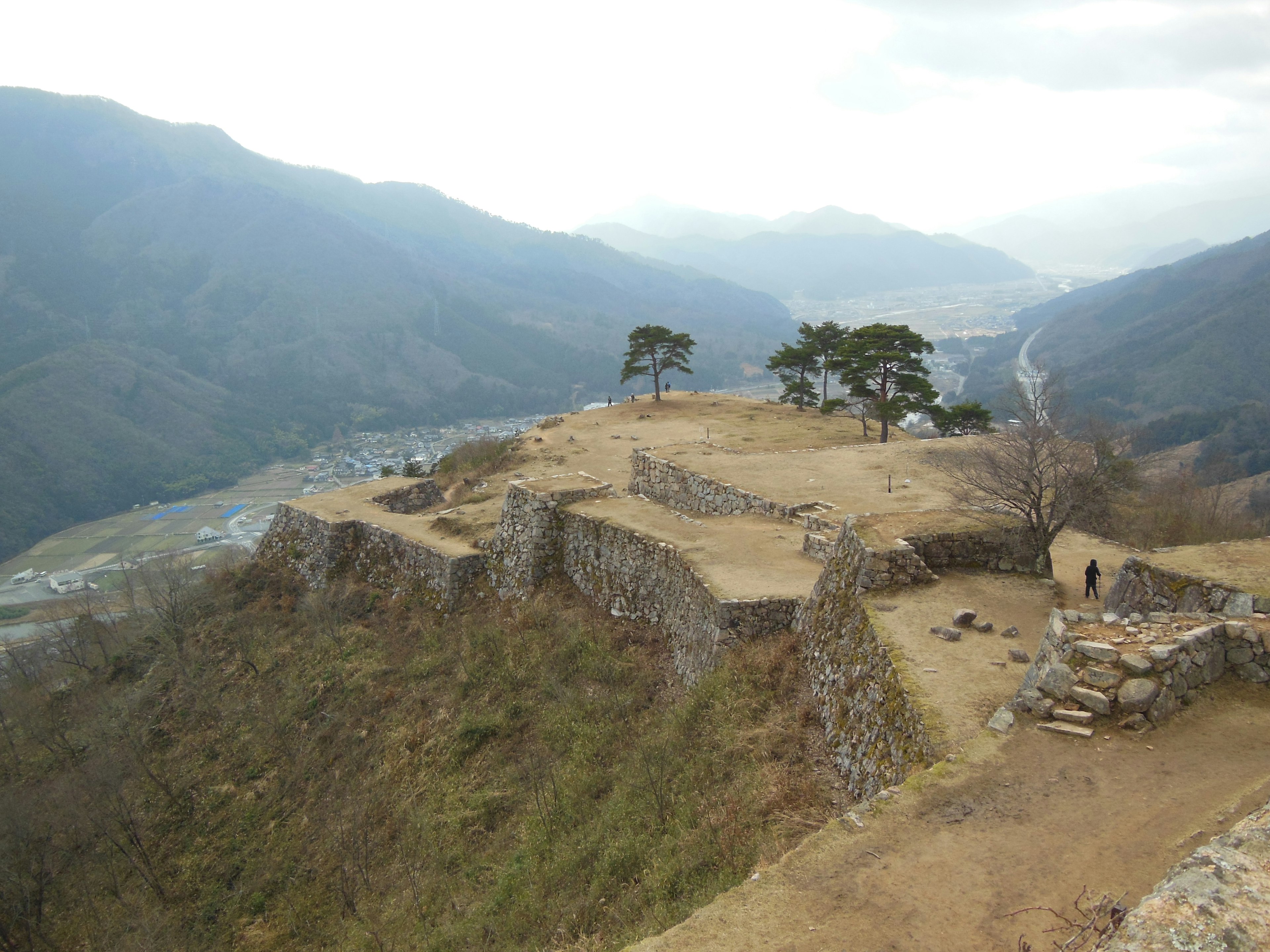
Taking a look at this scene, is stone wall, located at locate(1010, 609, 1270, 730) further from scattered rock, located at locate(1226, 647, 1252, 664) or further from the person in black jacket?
the person in black jacket

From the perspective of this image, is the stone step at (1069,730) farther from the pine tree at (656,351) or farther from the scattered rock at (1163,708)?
the pine tree at (656,351)

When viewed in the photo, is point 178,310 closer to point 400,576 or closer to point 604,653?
point 400,576

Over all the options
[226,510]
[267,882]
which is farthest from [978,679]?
[226,510]

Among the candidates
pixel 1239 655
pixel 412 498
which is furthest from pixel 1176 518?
pixel 412 498

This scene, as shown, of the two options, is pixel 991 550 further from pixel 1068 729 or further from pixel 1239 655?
pixel 1068 729

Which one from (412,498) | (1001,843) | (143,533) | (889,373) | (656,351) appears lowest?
(143,533)

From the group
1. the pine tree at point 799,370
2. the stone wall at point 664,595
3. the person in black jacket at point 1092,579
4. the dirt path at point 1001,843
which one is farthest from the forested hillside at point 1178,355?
the dirt path at point 1001,843

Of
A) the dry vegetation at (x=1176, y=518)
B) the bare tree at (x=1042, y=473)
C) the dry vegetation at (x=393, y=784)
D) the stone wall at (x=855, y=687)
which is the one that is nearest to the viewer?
the stone wall at (x=855, y=687)
